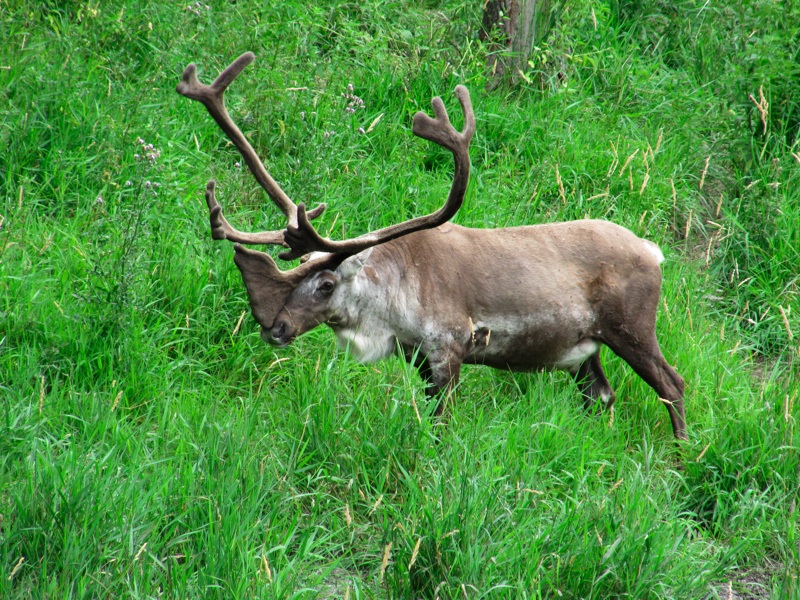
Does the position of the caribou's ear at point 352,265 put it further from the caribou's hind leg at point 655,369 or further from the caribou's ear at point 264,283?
the caribou's hind leg at point 655,369

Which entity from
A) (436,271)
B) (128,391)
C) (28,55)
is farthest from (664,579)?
(28,55)

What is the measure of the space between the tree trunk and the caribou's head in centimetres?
327

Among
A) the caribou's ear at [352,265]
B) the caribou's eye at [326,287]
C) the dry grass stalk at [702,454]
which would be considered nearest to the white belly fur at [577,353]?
the dry grass stalk at [702,454]

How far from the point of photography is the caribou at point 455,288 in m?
5.04

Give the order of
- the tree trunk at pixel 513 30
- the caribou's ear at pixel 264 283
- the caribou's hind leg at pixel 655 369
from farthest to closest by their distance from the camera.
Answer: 1. the tree trunk at pixel 513 30
2. the caribou's hind leg at pixel 655 369
3. the caribou's ear at pixel 264 283

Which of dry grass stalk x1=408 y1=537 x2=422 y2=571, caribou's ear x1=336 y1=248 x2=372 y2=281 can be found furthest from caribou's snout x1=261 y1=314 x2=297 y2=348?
dry grass stalk x1=408 y1=537 x2=422 y2=571

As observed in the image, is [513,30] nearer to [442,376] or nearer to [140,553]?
[442,376]

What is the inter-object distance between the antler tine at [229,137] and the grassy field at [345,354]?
1.68ft

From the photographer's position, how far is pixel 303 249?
502 cm

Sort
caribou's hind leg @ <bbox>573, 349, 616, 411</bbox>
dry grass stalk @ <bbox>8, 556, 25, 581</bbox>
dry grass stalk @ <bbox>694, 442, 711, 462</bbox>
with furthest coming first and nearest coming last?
caribou's hind leg @ <bbox>573, 349, 616, 411</bbox>
dry grass stalk @ <bbox>694, 442, 711, 462</bbox>
dry grass stalk @ <bbox>8, 556, 25, 581</bbox>

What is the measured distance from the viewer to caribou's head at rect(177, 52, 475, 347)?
16.2 ft

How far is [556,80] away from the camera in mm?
8266

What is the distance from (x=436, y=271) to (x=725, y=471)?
184 cm

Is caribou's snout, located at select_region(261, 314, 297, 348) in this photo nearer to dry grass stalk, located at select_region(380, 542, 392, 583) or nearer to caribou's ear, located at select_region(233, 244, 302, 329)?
caribou's ear, located at select_region(233, 244, 302, 329)
